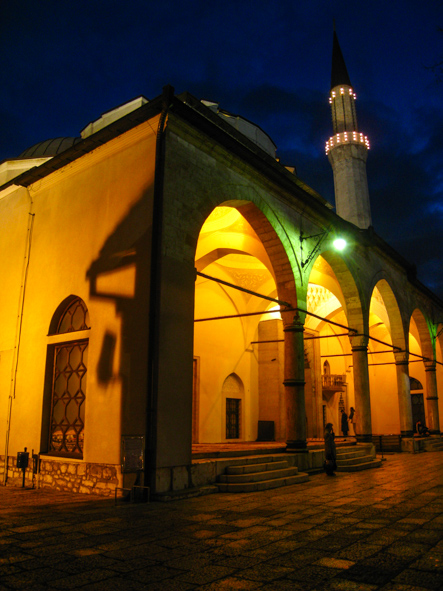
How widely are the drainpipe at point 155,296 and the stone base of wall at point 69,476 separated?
63cm

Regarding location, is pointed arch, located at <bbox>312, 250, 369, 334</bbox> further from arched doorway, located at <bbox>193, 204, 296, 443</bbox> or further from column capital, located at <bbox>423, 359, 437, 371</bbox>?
column capital, located at <bbox>423, 359, 437, 371</bbox>

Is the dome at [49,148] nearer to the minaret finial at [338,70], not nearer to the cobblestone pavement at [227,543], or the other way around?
the cobblestone pavement at [227,543]

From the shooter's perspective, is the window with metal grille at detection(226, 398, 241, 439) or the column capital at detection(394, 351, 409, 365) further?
the column capital at detection(394, 351, 409, 365)

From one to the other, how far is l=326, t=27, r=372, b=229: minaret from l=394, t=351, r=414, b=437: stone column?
22.6 ft

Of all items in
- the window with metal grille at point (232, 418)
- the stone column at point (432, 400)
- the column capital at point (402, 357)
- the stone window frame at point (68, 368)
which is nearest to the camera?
the stone window frame at point (68, 368)

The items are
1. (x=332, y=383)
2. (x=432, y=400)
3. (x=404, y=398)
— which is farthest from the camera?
(x=332, y=383)

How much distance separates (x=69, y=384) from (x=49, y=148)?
27.3ft

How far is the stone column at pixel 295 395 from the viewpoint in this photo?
33.9 feet

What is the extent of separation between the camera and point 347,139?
75.2 feet

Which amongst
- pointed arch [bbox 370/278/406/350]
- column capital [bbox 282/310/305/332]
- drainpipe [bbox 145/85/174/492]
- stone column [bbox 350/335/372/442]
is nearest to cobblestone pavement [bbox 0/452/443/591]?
drainpipe [bbox 145/85/174/492]

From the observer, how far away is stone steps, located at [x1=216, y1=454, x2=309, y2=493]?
25.7 ft

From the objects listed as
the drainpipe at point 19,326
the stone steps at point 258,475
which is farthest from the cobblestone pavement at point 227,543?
the drainpipe at point 19,326

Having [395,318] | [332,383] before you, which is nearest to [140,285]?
[395,318]

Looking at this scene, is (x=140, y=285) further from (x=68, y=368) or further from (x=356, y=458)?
(x=356, y=458)
